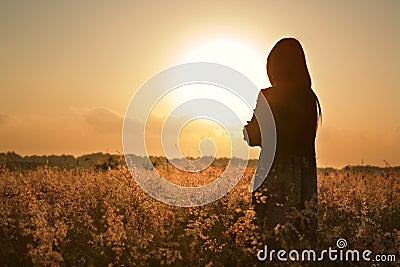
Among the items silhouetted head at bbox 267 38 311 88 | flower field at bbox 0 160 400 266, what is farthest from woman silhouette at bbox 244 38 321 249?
flower field at bbox 0 160 400 266

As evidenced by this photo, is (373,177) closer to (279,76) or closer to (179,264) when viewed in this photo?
(279,76)

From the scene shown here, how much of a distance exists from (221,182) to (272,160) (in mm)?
2498

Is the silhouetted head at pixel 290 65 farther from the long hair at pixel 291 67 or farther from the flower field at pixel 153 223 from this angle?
the flower field at pixel 153 223

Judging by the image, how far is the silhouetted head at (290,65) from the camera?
645 cm

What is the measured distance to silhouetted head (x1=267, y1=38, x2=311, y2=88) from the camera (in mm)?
6453

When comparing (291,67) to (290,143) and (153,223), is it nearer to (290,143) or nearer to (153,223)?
(290,143)

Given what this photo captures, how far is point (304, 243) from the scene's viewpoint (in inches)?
215

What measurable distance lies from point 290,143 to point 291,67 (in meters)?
0.87

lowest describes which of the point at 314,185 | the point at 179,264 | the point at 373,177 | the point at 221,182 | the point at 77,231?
the point at 179,264

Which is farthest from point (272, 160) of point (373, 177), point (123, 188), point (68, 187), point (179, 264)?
point (373, 177)

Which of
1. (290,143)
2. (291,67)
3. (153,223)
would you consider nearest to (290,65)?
(291,67)

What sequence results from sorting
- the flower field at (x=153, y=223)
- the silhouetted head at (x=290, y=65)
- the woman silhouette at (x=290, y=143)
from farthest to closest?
1. the silhouetted head at (x=290, y=65)
2. the woman silhouette at (x=290, y=143)
3. the flower field at (x=153, y=223)

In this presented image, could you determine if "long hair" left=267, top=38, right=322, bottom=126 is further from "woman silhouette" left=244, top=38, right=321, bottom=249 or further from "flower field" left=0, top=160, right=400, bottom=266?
"flower field" left=0, top=160, right=400, bottom=266

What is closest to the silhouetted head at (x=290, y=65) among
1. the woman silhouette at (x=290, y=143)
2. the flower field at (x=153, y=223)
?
the woman silhouette at (x=290, y=143)
